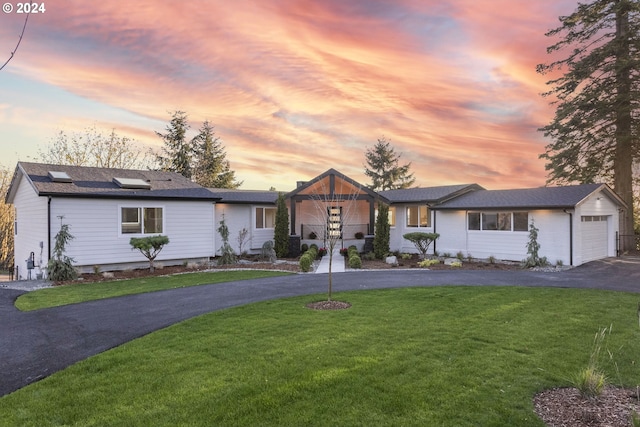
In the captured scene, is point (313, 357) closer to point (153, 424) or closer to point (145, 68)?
point (153, 424)

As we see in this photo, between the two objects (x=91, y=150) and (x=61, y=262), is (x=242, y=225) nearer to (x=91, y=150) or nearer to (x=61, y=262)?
(x=61, y=262)

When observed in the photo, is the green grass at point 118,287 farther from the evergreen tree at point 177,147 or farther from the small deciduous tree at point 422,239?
the evergreen tree at point 177,147

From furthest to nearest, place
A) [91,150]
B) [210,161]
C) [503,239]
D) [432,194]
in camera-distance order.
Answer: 1. [210,161]
2. [91,150]
3. [432,194]
4. [503,239]

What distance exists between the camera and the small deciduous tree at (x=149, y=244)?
14.2 m

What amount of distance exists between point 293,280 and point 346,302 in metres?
3.81

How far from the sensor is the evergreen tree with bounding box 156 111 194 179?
3806 cm

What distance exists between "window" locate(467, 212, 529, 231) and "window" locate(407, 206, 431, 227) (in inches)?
101

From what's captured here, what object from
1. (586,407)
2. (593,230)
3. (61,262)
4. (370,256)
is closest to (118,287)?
(61,262)

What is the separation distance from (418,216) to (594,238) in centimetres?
848

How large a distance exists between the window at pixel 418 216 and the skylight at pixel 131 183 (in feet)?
46.6

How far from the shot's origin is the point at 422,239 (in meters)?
18.7

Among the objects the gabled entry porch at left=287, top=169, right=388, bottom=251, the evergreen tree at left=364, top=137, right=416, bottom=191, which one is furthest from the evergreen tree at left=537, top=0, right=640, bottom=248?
the evergreen tree at left=364, top=137, right=416, bottom=191

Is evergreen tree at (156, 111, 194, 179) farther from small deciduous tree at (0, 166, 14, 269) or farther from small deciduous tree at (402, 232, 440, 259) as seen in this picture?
small deciduous tree at (402, 232, 440, 259)

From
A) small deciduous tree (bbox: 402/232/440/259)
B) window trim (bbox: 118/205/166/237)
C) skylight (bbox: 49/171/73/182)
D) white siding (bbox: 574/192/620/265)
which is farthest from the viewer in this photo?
small deciduous tree (bbox: 402/232/440/259)
